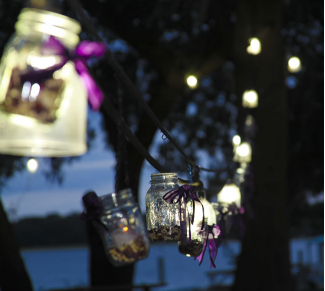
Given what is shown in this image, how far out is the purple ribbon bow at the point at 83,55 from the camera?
135 centimetres

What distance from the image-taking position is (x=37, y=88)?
4.33 feet

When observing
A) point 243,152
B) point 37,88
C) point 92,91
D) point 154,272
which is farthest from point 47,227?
point 37,88

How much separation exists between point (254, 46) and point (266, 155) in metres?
1.26

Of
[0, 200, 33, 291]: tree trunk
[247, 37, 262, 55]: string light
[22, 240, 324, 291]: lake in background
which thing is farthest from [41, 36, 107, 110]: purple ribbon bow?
[22, 240, 324, 291]: lake in background

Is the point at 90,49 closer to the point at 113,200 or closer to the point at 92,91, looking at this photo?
the point at 92,91

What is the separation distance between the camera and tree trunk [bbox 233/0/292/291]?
5.99 meters

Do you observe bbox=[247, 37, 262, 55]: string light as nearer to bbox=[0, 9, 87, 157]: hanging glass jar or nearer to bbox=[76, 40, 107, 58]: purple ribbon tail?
bbox=[76, 40, 107, 58]: purple ribbon tail

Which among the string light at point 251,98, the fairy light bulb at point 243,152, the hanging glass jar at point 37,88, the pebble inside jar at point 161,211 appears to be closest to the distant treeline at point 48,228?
the string light at point 251,98

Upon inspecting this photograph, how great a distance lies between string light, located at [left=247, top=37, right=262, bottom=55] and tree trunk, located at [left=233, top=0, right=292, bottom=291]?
0.06 m

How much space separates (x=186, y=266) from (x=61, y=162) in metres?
57.5

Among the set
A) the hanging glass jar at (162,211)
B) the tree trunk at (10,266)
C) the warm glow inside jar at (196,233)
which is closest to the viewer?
the hanging glass jar at (162,211)

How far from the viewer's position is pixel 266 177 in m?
6.12

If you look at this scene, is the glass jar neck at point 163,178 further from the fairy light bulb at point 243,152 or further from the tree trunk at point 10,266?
the tree trunk at point 10,266

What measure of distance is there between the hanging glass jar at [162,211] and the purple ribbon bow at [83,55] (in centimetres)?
33
